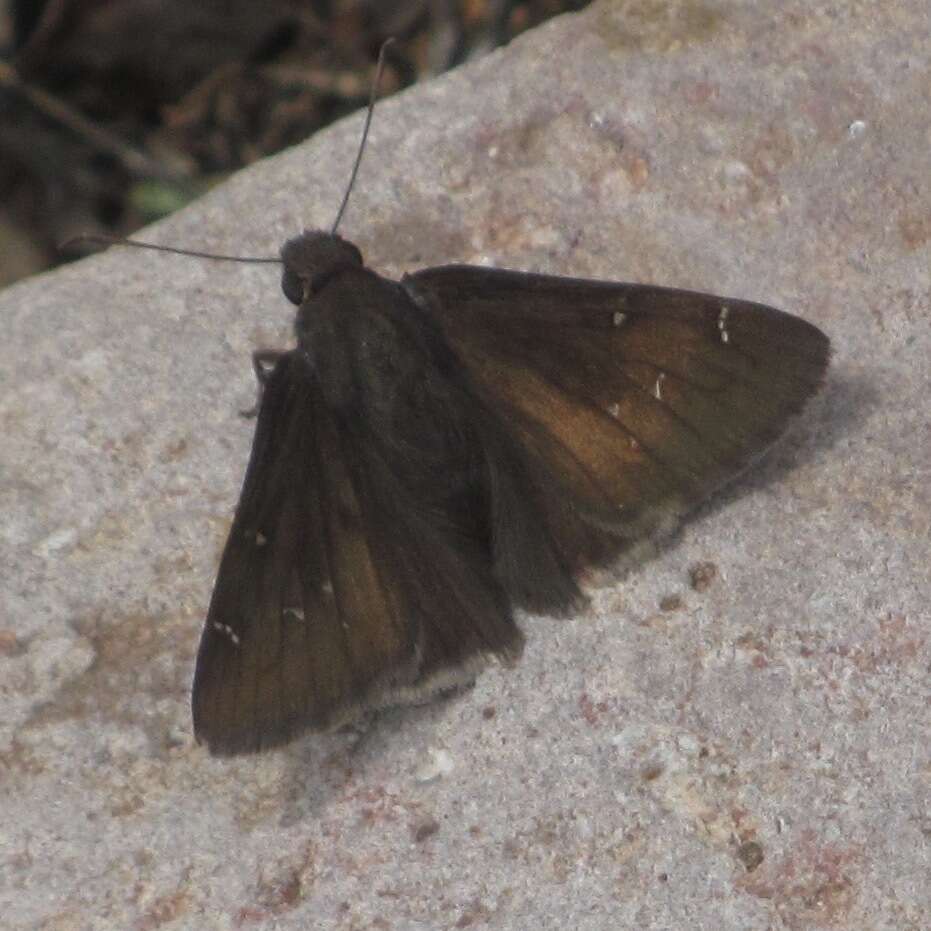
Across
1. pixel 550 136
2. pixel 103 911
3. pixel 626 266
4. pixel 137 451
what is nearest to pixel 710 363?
pixel 626 266

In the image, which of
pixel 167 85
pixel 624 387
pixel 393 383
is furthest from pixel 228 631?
pixel 167 85

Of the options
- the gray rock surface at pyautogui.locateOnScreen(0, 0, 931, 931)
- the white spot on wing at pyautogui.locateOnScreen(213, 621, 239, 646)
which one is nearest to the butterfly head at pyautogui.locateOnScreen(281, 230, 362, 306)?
the gray rock surface at pyautogui.locateOnScreen(0, 0, 931, 931)

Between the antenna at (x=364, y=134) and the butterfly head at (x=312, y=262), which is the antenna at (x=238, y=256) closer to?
the antenna at (x=364, y=134)

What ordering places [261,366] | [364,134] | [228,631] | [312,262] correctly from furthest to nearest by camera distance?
[364,134] → [261,366] → [312,262] → [228,631]

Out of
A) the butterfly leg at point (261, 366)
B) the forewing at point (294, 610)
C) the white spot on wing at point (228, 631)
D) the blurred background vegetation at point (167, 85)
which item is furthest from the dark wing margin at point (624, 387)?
the blurred background vegetation at point (167, 85)

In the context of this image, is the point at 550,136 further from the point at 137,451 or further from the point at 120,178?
the point at 120,178

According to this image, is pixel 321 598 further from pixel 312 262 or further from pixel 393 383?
pixel 312 262

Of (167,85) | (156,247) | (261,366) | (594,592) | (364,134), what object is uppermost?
(364,134)
